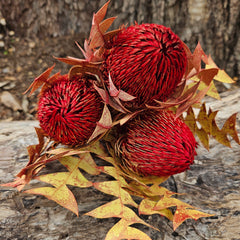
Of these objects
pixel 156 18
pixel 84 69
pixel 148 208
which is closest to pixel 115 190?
pixel 148 208

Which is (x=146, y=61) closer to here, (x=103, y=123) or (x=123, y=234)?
(x=103, y=123)

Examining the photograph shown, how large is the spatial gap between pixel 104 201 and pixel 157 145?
19cm

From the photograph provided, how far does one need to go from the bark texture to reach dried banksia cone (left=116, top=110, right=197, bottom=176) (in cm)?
67

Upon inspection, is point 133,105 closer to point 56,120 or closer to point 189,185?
point 56,120

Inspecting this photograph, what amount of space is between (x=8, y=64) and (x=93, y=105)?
829 millimetres

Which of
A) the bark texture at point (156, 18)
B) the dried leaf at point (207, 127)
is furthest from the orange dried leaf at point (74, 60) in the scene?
the bark texture at point (156, 18)

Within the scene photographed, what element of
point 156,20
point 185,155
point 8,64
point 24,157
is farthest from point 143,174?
point 8,64

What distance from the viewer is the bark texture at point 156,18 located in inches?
43.3

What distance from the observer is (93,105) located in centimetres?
53

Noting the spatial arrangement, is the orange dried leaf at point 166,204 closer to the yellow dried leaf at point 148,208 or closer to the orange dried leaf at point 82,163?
the yellow dried leaf at point 148,208

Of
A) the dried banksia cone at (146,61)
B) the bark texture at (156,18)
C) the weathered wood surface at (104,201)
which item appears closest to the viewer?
the dried banksia cone at (146,61)

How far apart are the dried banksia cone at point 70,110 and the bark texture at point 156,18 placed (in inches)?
25.9

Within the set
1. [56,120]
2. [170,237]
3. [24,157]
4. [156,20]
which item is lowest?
[170,237]

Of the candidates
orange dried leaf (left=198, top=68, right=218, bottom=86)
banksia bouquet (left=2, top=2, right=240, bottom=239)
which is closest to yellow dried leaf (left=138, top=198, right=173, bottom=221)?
banksia bouquet (left=2, top=2, right=240, bottom=239)
